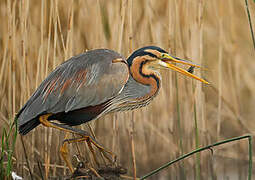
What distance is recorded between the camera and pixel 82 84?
6.36 feet

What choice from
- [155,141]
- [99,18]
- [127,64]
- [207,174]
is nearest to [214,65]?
[155,141]

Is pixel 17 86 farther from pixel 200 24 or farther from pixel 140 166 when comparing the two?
pixel 200 24

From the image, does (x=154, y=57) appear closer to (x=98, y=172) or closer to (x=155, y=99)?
(x=98, y=172)

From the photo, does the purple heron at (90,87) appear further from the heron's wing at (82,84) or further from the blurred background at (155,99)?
the blurred background at (155,99)

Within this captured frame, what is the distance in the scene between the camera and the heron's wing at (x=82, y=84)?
1.90 meters

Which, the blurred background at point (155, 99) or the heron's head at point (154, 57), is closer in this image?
the heron's head at point (154, 57)

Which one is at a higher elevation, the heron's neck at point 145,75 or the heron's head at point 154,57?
the heron's head at point 154,57

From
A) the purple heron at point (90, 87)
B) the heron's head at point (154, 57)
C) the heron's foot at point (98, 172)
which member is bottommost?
the heron's foot at point (98, 172)

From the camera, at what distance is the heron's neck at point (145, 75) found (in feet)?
6.38

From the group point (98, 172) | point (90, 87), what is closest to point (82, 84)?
point (90, 87)

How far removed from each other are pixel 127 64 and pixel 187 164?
60.1 inches

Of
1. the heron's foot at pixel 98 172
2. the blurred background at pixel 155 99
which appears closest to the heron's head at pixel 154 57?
the heron's foot at pixel 98 172

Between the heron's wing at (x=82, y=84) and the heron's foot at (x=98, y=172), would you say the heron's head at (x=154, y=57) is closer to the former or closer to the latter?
the heron's wing at (x=82, y=84)

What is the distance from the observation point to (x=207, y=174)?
3180 millimetres
